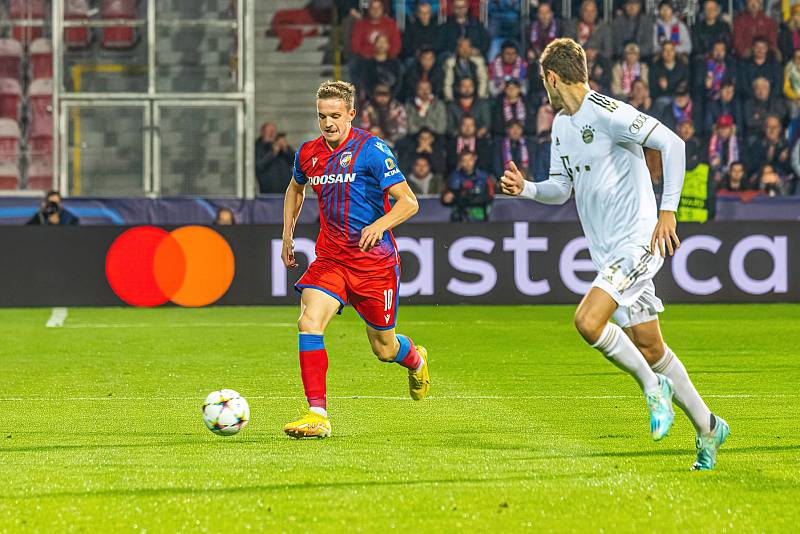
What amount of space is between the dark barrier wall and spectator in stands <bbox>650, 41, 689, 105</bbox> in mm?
4125

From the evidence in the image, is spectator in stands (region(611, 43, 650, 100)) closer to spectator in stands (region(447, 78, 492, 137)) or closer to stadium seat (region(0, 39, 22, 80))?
spectator in stands (region(447, 78, 492, 137))

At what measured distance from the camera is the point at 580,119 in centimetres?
643

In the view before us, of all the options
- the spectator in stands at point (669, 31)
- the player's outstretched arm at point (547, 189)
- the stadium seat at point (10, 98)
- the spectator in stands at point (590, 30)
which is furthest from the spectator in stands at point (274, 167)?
the player's outstretched arm at point (547, 189)

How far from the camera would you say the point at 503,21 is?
22031mm

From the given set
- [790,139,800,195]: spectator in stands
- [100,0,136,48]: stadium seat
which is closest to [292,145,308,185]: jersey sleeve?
[100,0,136,48]: stadium seat

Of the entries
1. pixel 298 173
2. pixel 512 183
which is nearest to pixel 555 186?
pixel 512 183

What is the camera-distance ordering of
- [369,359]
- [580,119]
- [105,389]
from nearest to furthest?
[580,119]
[105,389]
[369,359]

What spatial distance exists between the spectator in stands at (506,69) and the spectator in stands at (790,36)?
374cm

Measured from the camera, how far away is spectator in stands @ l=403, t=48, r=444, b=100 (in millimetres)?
21141

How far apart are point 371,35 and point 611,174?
50.9 feet

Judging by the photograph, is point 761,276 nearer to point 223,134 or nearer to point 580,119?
point 223,134

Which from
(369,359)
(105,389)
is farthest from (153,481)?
(369,359)

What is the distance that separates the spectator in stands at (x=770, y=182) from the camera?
20094 millimetres

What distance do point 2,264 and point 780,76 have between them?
11.1 metres
